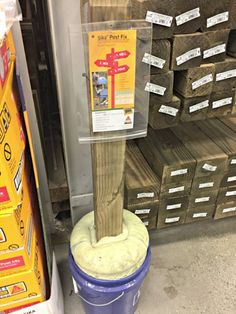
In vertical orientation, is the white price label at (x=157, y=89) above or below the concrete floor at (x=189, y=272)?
above

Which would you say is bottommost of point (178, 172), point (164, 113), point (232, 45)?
point (178, 172)

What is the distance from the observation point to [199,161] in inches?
51.0

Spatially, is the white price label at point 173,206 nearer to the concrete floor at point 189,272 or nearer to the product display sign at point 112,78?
the concrete floor at point 189,272

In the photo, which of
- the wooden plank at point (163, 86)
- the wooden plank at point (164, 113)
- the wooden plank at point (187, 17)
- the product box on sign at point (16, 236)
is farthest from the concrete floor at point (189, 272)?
the wooden plank at point (187, 17)

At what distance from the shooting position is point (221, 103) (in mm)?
1149

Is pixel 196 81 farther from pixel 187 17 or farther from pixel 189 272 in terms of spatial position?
pixel 189 272

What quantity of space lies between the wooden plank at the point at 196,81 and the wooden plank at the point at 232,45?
132 mm

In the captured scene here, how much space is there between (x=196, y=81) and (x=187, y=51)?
12cm

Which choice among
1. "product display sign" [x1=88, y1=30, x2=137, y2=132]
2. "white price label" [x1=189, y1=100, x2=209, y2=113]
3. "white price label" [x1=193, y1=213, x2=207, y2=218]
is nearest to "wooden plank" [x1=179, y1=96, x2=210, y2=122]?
"white price label" [x1=189, y1=100, x2=209, y2=113]

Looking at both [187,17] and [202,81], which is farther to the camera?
[202,81]

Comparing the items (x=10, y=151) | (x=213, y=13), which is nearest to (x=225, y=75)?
(x=213, y=13)

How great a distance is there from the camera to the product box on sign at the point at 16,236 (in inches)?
28.6

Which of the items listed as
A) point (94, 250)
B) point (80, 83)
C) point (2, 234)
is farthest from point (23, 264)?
point (80, 83)

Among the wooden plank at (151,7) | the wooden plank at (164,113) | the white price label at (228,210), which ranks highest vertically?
the wooden plank at (151,7)
